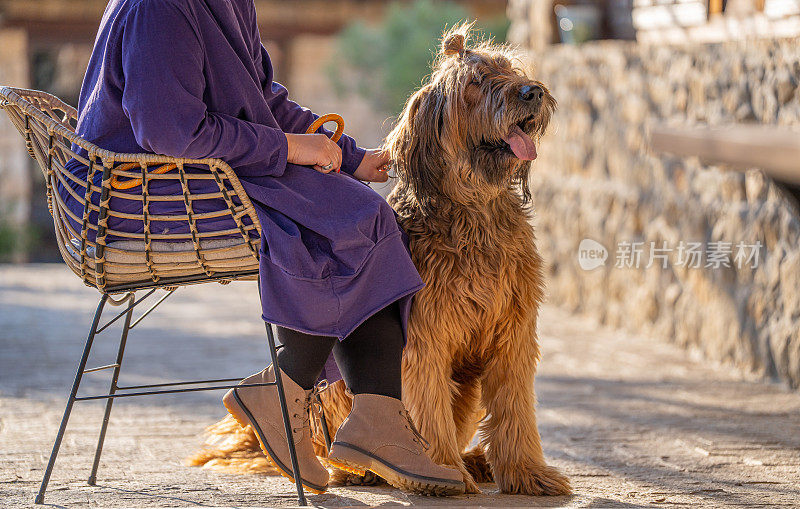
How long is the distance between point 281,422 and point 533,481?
760 mm

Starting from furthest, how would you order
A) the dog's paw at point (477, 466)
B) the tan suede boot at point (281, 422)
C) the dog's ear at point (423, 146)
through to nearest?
the dog's paw at point (477, 466) < the dog's ear at point (423, 146) < the tan suede boot at point (281, 422)

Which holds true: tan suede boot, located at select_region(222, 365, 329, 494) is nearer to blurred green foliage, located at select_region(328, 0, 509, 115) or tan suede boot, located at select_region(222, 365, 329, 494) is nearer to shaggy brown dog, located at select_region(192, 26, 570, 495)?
shaggy brown dog, located at select_region(192, 26, 570, 495)

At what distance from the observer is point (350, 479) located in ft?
9.86

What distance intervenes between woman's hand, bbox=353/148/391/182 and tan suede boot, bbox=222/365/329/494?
2.36ft

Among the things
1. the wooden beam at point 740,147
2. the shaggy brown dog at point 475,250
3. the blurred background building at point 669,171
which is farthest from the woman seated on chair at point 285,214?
the wooden beam at point 740,147

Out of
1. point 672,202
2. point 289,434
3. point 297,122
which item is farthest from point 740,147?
point 672,202

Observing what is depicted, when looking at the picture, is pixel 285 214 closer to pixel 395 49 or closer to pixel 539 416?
pixel 539 416

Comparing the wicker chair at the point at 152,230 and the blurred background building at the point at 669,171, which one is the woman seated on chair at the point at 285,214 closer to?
the wicker chair at the point at 152,230

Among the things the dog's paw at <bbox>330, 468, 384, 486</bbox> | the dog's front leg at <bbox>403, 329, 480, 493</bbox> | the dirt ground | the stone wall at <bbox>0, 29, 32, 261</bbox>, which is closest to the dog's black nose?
the dog's front leg at <bbox>403, 329, 480, 493</bbox>

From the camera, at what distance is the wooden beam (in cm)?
126

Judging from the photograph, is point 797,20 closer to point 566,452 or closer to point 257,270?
point 566,452

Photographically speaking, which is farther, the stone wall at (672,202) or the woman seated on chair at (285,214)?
the stone wall at (672,202)

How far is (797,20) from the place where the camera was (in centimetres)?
490

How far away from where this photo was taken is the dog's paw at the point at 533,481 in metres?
2.85
